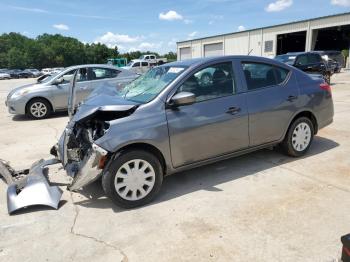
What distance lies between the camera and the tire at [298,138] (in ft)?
16.4

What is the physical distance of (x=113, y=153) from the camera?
11.9 ft

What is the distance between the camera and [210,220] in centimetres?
344

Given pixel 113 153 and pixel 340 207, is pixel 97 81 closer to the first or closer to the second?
pixel 113 153

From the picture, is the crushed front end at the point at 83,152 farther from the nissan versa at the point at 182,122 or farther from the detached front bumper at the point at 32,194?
the detached front bumper at the point at 32,194

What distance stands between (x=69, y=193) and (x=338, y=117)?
680 centimetres

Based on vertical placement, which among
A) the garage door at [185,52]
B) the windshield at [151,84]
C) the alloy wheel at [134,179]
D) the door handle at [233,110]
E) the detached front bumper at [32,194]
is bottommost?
the detached front bumper at [32,194]

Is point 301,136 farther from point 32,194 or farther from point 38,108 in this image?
point 38,108

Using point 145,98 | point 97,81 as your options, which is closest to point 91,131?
point 145,98

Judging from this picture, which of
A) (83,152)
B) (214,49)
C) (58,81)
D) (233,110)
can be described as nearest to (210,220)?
(233,110)

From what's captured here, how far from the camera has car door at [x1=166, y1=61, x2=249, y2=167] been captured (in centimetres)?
395

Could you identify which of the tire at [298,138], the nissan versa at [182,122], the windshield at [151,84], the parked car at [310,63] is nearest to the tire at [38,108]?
the nissan versa at [182,122]

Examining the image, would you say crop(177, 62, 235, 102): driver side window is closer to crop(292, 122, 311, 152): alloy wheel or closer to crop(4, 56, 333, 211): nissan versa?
crop(4, 56, 333, 211): nissan versa

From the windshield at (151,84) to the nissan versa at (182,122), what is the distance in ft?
0.06

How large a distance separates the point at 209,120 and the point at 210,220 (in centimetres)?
128
